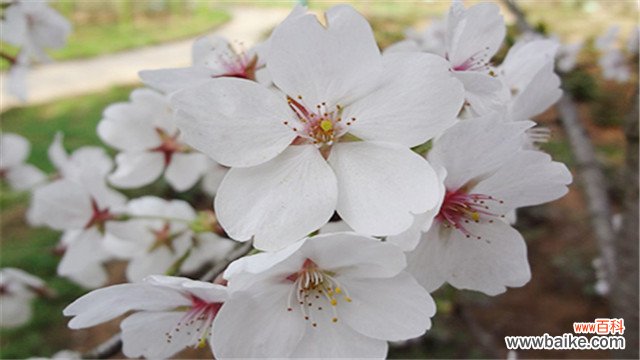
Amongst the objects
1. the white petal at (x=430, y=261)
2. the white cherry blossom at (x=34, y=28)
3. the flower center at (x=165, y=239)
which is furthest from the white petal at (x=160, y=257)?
the white petal at (x=430, y=261)

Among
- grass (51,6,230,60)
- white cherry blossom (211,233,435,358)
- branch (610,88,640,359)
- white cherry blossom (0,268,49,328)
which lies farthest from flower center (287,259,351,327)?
grass (51,6,230,60)

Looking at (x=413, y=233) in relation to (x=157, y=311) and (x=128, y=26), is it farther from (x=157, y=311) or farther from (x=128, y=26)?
(x=128, y=26)

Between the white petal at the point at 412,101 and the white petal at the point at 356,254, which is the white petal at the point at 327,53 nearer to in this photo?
the white petal at the point at 412,101

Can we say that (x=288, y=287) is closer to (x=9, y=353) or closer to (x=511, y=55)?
(x=511, y=55)

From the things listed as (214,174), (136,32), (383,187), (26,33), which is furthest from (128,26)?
(383,187)

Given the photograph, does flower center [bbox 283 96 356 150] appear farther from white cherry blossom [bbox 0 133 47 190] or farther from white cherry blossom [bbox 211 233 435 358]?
white cherry blossom [bbox 0 133 47 190]

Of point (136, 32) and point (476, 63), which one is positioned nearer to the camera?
point (476, 63)

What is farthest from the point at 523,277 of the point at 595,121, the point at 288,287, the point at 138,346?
the point at 595,121
